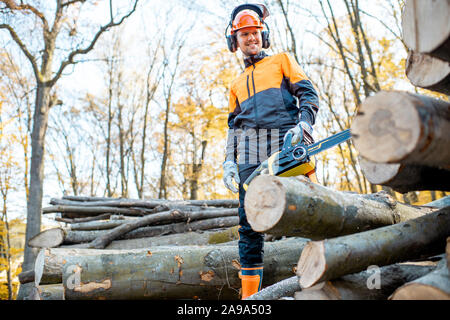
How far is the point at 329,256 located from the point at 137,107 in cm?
1611

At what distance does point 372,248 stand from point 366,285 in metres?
0.19

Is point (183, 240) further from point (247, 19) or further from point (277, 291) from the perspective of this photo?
point (247, 19)

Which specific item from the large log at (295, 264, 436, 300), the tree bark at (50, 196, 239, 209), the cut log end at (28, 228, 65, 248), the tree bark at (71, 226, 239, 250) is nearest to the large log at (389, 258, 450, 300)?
the large log at (295, 264, 436, 300)

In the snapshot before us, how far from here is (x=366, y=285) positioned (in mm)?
1565

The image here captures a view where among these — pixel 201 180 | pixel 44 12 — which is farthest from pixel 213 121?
pixel 44 12

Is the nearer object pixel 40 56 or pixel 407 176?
pixel 407 176

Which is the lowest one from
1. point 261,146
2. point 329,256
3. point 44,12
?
point 329,256

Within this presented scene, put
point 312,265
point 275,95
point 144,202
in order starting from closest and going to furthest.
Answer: point 312,265 < point 275,95 < point 144,202

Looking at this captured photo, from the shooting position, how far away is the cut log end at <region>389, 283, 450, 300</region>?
3.78ft

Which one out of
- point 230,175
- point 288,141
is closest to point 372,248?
point 288,141

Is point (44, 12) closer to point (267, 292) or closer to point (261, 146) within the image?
point (261, 146)

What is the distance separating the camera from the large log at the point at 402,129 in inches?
45.3

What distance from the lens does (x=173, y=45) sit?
14.2 metres
